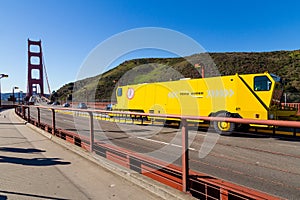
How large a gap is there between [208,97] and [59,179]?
358 inches

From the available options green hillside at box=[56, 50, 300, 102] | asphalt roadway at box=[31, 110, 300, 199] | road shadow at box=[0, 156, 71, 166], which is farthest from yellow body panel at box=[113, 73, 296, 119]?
green hillside at box=[56, 50, 300, 102]

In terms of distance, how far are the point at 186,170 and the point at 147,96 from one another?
40.0 ft

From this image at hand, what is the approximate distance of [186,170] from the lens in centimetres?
291

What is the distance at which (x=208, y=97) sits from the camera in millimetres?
11445

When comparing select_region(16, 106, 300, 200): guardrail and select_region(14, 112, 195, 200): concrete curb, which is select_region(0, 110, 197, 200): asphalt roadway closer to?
select_region(14, 112, 195, 200): concrete curb

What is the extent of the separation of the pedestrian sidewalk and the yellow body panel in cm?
785

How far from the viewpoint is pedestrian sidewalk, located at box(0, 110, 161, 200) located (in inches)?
124

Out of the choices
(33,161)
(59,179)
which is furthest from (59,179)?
(33,161)

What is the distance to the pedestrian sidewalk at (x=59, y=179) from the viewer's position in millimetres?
3152


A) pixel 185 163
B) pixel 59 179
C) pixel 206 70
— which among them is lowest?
pixel 59 179

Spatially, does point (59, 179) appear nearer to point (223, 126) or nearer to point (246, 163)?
point (246, 163)

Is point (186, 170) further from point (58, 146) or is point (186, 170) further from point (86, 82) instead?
point (86, 82)

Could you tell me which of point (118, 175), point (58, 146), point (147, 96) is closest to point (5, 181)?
point (118, 175)

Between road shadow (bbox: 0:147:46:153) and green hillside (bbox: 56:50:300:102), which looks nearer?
road shadow (bbox: 0:147:46:153)
